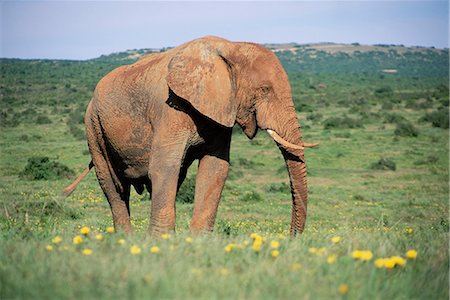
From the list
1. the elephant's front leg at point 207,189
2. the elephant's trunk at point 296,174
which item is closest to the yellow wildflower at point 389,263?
the elephant's trunk at point 296,174

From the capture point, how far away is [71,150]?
25875mm

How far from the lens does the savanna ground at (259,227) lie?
157 inches

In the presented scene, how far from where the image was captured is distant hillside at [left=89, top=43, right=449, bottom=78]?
156562 millimetres

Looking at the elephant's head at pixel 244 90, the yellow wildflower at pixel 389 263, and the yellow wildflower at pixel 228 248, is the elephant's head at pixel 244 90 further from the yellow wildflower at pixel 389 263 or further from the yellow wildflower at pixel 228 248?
the yellow wildflower at pixel 389 263

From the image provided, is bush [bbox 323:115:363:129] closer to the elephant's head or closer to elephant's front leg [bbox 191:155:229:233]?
elephant's front leg [bbox 191:155:229:233]

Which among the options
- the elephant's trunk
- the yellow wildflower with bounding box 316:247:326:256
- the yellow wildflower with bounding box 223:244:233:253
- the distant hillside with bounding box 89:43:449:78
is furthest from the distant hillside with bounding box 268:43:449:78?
the yellow wildflower with bounding box 223:244:233:253

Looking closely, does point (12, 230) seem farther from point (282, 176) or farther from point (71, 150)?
point (71, 150)

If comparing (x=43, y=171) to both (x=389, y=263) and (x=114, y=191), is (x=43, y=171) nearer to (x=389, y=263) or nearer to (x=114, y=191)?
(x=114, y=191)

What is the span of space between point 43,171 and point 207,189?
12321 mm

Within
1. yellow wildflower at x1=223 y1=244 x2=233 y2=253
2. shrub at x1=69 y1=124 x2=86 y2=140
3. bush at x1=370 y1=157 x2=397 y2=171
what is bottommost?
bush at x1=370 y1=157 x2=397 y2=171

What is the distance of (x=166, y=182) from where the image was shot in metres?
7.04

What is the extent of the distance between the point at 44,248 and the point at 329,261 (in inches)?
80.4

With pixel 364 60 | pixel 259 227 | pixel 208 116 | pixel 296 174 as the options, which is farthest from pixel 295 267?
pixel 364 60

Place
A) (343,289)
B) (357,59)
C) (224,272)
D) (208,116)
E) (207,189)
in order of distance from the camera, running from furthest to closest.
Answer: (357,59) < (207,189) < (208,116) < (224,272) < (343,289)
